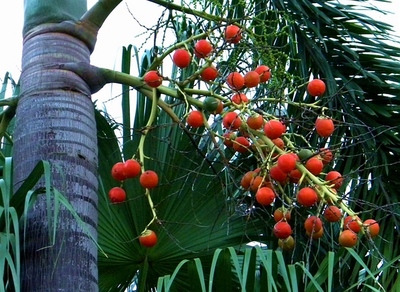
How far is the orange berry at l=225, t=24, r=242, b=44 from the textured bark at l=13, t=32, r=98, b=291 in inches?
14.7

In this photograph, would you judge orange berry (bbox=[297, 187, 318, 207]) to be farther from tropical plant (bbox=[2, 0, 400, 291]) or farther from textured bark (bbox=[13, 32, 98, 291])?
textured bark (bbox=[13, 32, 98, 291])

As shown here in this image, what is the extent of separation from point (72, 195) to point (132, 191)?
2.55 feet

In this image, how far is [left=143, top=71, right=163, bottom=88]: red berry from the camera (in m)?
1.98

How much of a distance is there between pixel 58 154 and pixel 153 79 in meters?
0.30

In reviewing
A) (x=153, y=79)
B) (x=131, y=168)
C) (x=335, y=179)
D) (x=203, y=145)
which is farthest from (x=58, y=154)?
(x=203, y=145)

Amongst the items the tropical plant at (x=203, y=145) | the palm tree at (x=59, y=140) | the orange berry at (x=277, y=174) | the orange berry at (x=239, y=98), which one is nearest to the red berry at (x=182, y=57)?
the tropical plant at (x=203, y=145)

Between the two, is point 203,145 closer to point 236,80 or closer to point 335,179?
point 236,80

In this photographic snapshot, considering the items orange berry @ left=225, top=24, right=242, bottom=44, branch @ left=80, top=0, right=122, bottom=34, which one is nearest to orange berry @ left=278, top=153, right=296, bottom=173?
orange berry @ left=225, top=24, right=242, bottom=44

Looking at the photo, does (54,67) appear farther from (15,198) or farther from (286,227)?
(286,227)

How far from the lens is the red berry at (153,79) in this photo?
77.9 inches

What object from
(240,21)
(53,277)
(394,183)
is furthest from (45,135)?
(394,183)

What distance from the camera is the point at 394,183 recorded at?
2639 millimetres

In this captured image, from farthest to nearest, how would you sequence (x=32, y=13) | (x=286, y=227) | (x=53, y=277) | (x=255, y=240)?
(x=255, y=240) → (x=32, y=13) → (x=286, y=227) → (x=53, y=277)

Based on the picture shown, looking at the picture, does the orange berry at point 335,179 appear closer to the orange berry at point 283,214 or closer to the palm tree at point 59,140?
the orange berry at point 283,214
